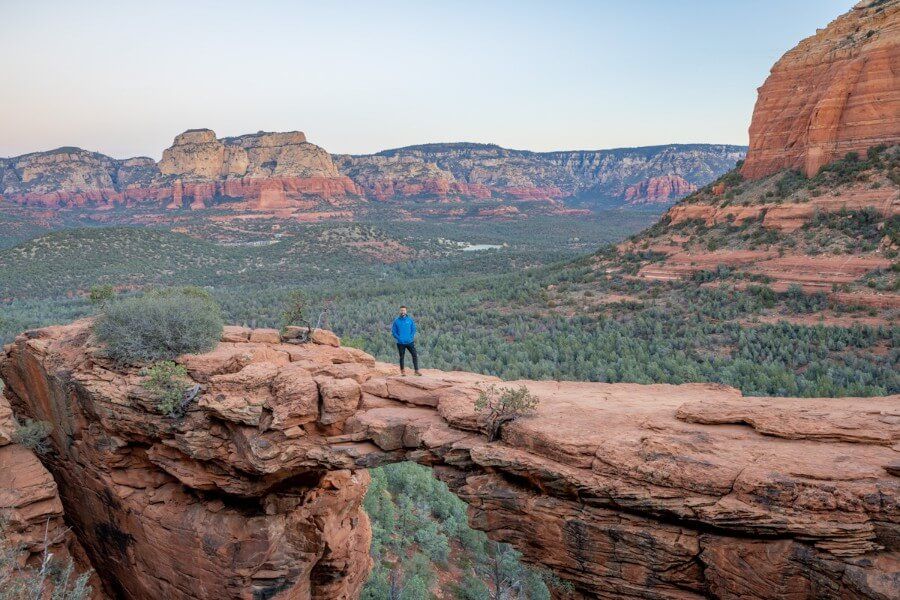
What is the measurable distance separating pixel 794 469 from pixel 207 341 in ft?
33.0

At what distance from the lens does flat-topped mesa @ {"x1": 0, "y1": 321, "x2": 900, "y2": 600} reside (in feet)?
17.3

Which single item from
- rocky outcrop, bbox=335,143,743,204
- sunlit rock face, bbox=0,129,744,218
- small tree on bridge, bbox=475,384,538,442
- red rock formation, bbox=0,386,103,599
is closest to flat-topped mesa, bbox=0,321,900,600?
small tree on bridge, bbox=475,384,538,442

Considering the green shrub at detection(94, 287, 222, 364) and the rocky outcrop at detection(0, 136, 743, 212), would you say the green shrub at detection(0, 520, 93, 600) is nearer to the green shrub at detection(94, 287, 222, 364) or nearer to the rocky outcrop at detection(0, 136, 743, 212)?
the green shrub at detection(94, 287, 222, 364)

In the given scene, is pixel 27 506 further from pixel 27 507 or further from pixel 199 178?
pixel 199 178

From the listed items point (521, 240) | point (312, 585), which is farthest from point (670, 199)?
point (312, 585)

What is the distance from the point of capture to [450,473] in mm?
7453

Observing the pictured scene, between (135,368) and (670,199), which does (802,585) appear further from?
(670,199)

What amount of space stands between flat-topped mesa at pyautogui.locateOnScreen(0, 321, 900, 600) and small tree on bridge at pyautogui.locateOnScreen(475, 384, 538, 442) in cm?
22

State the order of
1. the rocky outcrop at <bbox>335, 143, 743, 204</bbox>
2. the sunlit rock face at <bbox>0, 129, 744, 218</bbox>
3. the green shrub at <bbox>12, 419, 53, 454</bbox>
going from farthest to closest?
the rocky outcrop at <bbox>335, 143, 743, 204</bbox>
the sunlit rock face at <bbox>0, 129, 744, 218</bbox>
the green shrub at <bbox>12, 419, 53, 454</bbox>

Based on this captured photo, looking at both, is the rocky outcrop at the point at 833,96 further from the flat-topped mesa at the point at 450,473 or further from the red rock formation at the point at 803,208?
the flat-topped mesa at the point at 450,473

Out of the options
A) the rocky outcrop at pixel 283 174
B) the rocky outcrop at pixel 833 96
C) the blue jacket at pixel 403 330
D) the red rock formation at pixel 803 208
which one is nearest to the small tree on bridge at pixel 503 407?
the blue jacket at pixel 403 330

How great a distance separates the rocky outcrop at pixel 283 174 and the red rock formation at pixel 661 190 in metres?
7.03

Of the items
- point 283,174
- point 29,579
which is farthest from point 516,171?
point 29,579

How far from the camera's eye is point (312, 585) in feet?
35.5
